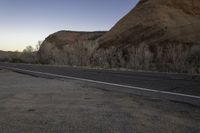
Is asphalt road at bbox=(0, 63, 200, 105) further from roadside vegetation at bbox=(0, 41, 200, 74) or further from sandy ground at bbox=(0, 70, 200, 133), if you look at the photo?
roadside vegetation at bbox=(0, 41, 200, 74)

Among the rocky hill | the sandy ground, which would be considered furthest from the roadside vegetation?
the sandy ground

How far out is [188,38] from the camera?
Answer: 154 feet

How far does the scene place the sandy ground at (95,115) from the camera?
6039 millimetres

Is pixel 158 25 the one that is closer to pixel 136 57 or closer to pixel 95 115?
pixel 136 57

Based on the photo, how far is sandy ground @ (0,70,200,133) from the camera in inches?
238

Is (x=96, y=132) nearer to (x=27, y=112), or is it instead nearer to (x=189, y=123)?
(x=189, y=123)

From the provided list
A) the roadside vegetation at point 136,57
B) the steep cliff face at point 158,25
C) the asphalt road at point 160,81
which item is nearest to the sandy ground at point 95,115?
the asphalt road at point 160,81

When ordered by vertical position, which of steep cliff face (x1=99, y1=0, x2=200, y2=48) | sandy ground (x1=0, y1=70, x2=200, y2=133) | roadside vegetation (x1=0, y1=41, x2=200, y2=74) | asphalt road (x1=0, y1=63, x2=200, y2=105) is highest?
steep cliff face (x1=99, y1=0, x2=200, y2=48)

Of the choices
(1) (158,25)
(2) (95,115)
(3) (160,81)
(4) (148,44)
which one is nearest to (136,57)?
(3) (160,81)

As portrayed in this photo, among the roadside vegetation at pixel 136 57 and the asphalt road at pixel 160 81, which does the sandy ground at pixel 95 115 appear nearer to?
the asphalt road at pixel 160 81

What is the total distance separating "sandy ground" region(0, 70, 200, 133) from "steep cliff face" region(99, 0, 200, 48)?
3776 centimetres

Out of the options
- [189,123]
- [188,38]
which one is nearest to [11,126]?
[189,123]

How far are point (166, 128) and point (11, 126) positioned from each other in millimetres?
2934

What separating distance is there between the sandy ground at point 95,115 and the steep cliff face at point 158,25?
37.8m
